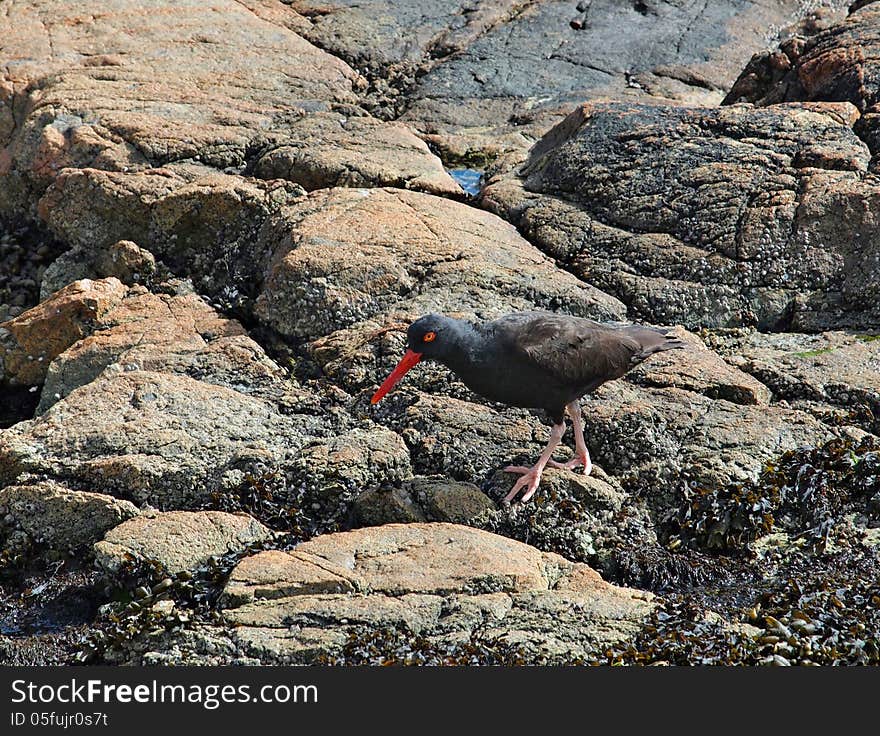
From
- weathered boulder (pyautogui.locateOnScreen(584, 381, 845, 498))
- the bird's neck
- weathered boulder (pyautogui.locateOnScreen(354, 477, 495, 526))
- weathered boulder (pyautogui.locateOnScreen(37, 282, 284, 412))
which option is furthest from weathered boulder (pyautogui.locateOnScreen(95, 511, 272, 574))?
weathered boulder (pyautogui.locateOnScreen(584, 381, 845, 498))

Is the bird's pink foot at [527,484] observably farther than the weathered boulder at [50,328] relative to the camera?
No

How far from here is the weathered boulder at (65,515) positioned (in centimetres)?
657

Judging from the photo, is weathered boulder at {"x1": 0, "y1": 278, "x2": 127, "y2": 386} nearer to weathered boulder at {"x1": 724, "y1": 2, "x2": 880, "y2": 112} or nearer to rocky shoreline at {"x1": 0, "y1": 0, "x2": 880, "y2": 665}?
rocky shoreline at {"x1": 0, "y1": 0, "x2": 880, "y2": 665}

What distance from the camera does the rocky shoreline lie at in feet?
19.1

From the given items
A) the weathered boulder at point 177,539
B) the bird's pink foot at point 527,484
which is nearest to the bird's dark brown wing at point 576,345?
the bird's pink foot at point 527,484

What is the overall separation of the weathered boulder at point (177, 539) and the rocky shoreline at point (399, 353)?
0.02 metres

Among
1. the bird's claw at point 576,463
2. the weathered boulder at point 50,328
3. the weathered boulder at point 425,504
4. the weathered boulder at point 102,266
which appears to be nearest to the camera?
the weathered boulder at point 425,504

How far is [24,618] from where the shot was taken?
20.4ft

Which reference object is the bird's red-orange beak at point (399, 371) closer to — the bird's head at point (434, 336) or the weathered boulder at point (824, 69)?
the bird's head at point (434, 336)

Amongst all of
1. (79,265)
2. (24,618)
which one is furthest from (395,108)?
(24,618)

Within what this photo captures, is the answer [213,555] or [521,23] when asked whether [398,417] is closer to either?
[213,555]

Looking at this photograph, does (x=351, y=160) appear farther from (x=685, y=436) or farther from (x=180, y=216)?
(x=685, y=436)

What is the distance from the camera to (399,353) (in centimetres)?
767

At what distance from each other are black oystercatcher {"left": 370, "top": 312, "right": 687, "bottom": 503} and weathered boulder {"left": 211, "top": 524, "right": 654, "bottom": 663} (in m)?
0.78
